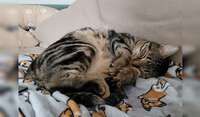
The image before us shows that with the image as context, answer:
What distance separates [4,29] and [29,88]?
253 millimetres

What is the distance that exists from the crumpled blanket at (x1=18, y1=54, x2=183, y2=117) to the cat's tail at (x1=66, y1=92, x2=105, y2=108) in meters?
0.03

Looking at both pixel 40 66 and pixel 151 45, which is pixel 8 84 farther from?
pixel 151 45

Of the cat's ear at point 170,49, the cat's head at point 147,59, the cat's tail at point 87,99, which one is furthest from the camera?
the cat's head at point 147,59

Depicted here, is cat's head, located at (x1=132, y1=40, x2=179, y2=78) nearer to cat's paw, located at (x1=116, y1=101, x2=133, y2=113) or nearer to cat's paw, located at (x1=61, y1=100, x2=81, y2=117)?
cat's paw, located at (x1=116, y1=101, x2=133, y2=113)

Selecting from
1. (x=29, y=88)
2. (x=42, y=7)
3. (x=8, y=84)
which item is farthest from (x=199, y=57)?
(x=42, y=7)

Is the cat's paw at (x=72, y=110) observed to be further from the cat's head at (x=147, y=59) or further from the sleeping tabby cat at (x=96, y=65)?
the cat's head at (x=147, y=59)

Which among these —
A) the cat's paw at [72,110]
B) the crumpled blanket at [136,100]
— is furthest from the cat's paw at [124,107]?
the cat's paw at [72,110]

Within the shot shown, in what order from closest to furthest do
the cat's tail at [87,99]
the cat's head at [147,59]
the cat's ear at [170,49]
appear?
the cat's ear at [170,49] → the cat's tail at [87,99] → the cat's head at [147,59]

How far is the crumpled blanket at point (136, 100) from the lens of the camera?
534mm

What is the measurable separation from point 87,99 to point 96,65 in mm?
108

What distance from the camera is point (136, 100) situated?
0.69 meters

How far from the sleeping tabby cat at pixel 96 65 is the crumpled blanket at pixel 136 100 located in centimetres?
3

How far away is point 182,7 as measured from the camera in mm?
440

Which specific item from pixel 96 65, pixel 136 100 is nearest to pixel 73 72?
pixel 96 65
